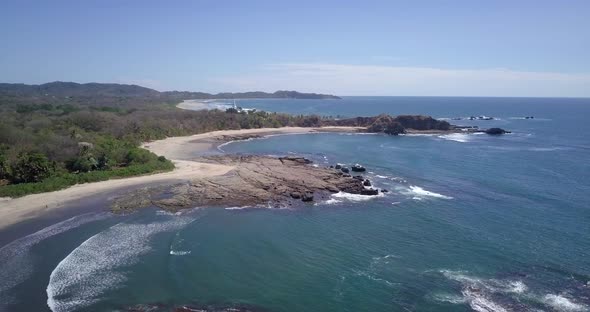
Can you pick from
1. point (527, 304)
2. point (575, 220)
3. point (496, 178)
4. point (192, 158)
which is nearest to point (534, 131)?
point (496, 178)

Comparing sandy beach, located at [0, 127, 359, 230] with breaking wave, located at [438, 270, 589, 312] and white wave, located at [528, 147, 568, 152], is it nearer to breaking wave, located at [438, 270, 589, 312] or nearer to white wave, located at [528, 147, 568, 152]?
breaking wave, located at [438, 270, 589, 312]

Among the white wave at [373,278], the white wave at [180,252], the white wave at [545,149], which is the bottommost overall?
the white wave at [373,278]

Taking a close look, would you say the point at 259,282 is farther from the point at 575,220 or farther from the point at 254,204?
the point at 575,220

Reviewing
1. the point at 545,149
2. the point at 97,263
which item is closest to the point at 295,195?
the point at 97,263

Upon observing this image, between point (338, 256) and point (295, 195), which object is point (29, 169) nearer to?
point (295, 195)

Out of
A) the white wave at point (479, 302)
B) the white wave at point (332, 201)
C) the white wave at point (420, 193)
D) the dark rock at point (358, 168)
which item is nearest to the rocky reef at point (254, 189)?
the white wave at point (332, 201)

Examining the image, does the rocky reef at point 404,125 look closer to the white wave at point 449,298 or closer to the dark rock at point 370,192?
the dark rock at point 370,192

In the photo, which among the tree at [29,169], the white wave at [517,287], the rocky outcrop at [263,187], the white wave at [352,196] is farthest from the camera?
the tree at [29,169]
